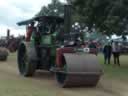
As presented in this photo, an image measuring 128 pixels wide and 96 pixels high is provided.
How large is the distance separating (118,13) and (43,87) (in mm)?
8292

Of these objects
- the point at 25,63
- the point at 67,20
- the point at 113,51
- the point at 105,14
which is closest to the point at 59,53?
the point at 67,20

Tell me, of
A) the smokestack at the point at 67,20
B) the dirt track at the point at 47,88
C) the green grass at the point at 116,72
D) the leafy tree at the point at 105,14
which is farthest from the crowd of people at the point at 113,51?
the smokestack at the point at 67,20

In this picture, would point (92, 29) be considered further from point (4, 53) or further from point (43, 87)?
point (43, 87)

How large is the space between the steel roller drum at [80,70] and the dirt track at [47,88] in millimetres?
258

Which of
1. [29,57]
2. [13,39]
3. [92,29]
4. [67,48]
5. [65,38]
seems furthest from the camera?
[13,39]

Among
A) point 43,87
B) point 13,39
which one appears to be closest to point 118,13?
point 43,87

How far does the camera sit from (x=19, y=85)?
13523mm

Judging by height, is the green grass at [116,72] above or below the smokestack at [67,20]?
below

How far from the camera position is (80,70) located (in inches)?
494

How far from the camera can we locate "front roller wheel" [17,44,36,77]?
15281 mm

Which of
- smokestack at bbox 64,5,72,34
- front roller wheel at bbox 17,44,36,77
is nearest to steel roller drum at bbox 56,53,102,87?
smokestack at bbox 64,5,72,34

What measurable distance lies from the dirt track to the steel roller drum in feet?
0.85

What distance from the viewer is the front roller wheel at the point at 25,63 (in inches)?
602

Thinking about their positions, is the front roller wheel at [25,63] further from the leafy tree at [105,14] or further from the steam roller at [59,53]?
the leafy tree at [105,14]
